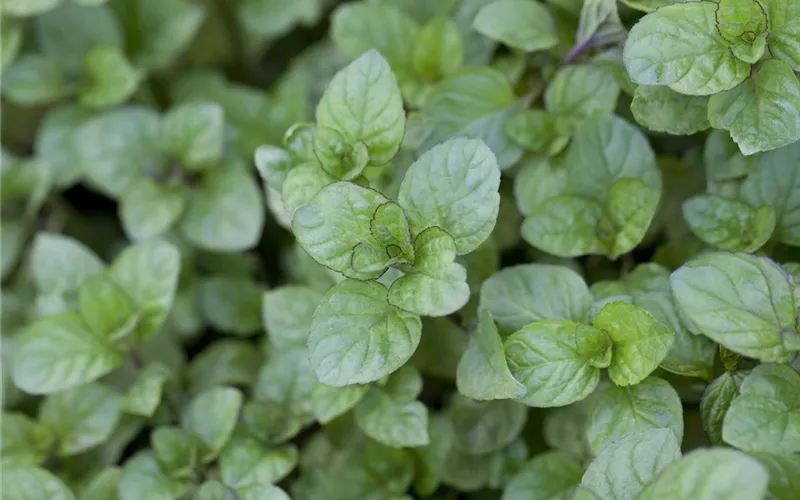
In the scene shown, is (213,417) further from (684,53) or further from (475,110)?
(684,53)

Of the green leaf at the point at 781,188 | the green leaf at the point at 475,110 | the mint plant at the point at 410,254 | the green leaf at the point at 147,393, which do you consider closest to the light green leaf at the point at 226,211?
the mint plant at the point at 410,254

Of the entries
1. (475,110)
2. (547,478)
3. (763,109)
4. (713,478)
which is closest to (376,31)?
(475,110)

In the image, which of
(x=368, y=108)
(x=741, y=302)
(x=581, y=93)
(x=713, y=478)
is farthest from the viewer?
(x=581, y=93)

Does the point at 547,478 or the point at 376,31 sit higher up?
the point at 376,31

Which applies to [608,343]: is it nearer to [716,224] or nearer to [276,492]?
[716,224]

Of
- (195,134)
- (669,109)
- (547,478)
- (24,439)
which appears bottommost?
(24,439)

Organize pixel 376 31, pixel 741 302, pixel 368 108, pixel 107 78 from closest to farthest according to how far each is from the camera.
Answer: pixel 741 302
pixel 368 108
pixel 376 31
pixel 107 78

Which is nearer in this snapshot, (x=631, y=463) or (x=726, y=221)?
(x=631, y=463)
